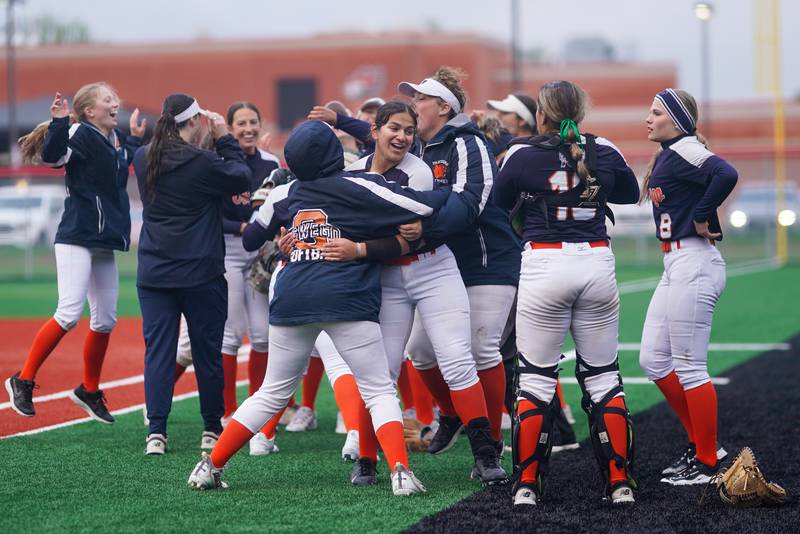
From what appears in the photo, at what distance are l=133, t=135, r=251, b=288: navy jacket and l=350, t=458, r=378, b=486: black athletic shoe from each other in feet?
4.93

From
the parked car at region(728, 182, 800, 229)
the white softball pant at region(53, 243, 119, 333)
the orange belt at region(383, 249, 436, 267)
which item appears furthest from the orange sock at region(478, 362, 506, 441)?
the parked car at region(728, 182, 800, 229)

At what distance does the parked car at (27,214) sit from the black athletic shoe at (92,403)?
15.3 m

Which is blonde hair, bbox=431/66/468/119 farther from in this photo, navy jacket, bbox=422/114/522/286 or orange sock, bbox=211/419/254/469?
orange sock, bbox=211/419/254/469

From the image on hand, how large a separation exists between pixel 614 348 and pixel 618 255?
21.6 meters

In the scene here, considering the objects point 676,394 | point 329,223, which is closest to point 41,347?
point 329,223

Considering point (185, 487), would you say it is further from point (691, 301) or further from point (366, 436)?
point (691, 301)

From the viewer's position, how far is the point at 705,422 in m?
5.84

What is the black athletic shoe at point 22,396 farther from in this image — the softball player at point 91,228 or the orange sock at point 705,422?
the orange sock at point 705,422

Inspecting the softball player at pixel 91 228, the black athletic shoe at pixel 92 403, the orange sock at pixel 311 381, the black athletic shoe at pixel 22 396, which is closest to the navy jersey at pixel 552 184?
the orange sock at pixel 311 381

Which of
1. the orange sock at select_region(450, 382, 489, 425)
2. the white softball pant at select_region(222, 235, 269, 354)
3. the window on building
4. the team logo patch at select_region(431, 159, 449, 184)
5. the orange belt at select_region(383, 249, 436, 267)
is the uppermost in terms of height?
the window on building

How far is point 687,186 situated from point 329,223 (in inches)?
76.9

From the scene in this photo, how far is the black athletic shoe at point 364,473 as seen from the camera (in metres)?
5.74

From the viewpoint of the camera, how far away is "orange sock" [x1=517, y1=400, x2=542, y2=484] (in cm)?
531

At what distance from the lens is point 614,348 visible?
5426 millimetres
